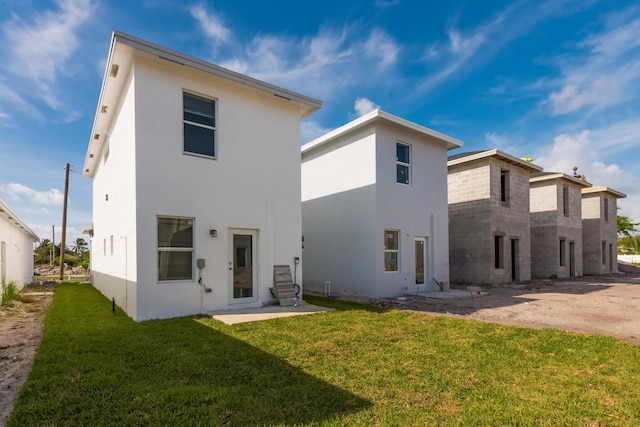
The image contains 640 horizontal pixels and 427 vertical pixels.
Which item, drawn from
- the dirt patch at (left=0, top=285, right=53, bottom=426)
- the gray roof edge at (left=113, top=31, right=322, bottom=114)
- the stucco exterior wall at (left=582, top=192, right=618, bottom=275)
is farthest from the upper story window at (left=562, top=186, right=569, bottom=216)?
the dirt patch at (left=0, top=285, right=53, bottom=426)

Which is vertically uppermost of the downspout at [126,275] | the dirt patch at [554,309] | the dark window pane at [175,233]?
the dark window pane at [175,233]

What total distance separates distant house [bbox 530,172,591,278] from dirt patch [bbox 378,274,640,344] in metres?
7.16

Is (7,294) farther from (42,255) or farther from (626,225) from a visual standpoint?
(626,225)

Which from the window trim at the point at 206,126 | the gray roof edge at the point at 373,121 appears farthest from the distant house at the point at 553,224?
the window trim at the point at 206,126

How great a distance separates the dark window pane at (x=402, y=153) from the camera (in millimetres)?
11688

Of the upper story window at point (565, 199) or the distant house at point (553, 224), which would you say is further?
the upper story window at point (565, 199)

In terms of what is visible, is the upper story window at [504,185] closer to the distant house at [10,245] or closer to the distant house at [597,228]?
the distant house at [597,228]

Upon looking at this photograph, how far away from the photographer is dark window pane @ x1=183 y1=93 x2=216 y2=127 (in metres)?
7.92

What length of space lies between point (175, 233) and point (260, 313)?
2568 mm

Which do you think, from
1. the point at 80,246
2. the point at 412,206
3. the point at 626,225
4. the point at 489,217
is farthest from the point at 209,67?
the point at 626,225

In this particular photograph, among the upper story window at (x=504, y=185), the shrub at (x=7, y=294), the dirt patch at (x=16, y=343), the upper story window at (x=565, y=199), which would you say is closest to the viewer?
the dirt patch at (x=16, y=343)

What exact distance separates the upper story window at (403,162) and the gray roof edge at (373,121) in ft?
2.30

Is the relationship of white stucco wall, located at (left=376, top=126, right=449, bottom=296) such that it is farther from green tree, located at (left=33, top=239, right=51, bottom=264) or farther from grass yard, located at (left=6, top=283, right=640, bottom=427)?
green tree, located at (left=33, top=239, right=51, bottom=264)

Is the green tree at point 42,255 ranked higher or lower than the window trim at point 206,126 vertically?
lower
